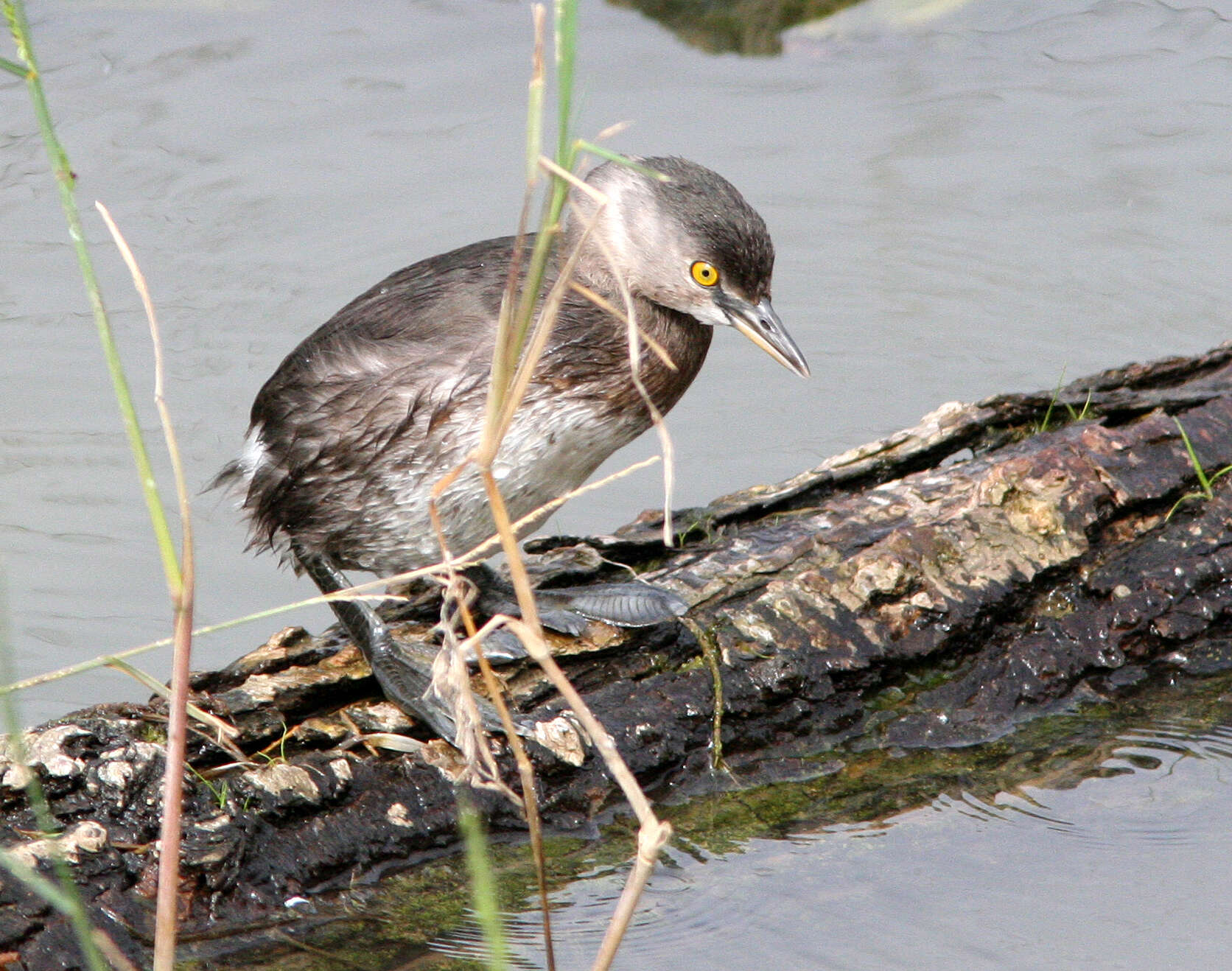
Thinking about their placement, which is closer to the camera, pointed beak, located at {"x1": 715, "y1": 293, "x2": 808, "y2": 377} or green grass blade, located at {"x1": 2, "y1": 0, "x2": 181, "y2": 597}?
green grass blade, located at {"x1": 2, "y1": 0, "x2": 181, "y2": 597}

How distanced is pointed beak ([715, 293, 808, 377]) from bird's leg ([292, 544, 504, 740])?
4.20 feet

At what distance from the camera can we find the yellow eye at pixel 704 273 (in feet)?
13.8

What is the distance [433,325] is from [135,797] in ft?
4.78

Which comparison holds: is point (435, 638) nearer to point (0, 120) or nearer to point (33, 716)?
point (33, 716)

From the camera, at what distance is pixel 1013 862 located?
335cm

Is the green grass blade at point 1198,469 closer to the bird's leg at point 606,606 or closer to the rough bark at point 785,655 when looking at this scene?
the rough bark at point 785,655

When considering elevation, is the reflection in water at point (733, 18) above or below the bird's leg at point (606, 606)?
above

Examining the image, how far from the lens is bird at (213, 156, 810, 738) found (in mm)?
3816

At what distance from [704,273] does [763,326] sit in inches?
8.8

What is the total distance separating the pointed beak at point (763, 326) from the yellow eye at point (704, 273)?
0.18ft

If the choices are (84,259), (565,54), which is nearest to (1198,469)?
(565,54)

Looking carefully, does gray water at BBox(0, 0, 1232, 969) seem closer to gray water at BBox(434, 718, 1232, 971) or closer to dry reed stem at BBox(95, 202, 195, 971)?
gray water at BBox(434, 718, 1232, 971)

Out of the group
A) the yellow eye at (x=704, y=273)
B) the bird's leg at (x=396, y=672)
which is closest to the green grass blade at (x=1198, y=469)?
the yellow eye at (x=704, y=273)

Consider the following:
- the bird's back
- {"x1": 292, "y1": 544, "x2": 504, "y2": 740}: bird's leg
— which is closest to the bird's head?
the bird's back
